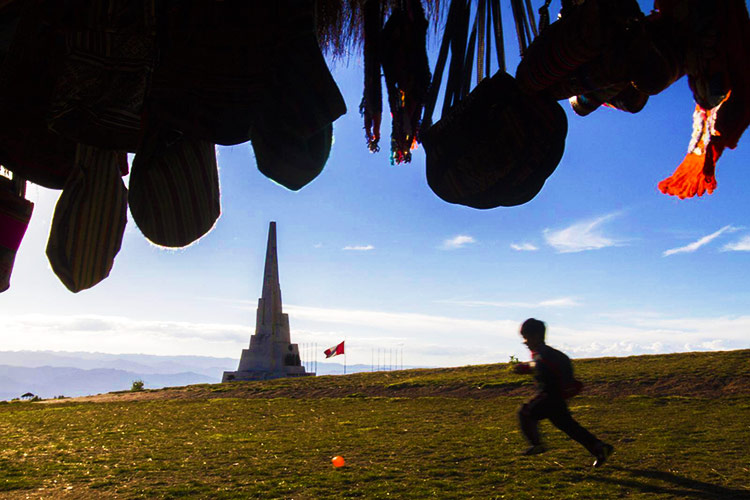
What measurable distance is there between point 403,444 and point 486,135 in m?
6.33

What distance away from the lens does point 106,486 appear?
5262 millimetres

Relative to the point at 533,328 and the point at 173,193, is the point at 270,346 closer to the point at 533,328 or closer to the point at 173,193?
the point at 533,328

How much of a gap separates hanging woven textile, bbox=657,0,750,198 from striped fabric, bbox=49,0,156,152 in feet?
4.60

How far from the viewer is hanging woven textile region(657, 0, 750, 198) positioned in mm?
1554

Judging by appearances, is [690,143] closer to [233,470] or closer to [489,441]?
[233,470]

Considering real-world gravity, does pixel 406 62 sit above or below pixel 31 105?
above

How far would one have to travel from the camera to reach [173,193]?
163 centimetres

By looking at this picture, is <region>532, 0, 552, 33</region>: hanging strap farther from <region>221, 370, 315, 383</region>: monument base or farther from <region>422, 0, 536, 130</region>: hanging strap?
<region>221, 370, 315, 383</region>: monument base

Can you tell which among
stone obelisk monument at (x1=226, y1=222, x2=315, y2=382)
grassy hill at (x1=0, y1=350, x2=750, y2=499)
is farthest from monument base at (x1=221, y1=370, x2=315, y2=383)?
grassy hill at (x1=0, y1=350, x2=750, y2=499)

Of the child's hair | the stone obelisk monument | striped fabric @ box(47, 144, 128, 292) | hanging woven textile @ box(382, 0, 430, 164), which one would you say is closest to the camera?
striped fabric @ box(47, 144, 128, 292)

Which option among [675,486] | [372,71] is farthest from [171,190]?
[675,486]

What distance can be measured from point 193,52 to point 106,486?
5088 mm

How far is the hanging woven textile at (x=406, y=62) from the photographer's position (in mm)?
1808

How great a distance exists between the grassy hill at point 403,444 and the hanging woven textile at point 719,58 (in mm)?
3683
